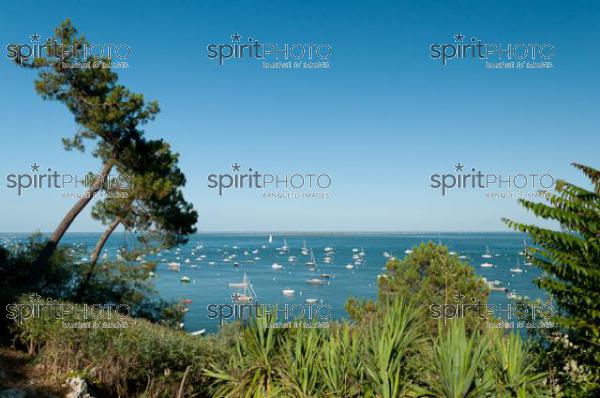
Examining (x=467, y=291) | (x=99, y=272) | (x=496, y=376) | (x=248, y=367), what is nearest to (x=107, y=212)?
(x=99, y=272)

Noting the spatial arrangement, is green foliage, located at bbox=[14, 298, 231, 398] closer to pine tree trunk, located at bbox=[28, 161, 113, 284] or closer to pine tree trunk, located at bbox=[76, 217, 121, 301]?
pine tree trunk, located at bbox=[28, 161, 113, 284]

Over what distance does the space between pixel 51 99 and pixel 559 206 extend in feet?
48.8

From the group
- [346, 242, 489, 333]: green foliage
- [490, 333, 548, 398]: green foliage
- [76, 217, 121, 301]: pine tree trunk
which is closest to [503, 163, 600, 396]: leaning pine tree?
[490, 333, 548, 398]: green foliage

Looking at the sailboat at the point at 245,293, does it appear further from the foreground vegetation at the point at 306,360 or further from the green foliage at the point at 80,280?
the foreground vegetation at the point at 306,360

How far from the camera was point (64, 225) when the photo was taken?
14516mm

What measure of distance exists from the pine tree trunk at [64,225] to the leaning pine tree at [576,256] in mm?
12705

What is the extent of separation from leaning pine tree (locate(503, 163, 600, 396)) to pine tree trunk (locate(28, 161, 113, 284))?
500 inches

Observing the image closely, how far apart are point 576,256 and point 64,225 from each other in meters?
14.0

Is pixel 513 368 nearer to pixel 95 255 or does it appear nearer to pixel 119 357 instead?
pixel 119 357

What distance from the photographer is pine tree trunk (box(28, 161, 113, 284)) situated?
13.6m

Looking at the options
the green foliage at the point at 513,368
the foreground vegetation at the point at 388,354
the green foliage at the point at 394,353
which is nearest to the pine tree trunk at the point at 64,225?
the foreground vegetation at the point at 388,354

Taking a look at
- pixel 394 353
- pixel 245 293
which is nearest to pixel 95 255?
pixel 394 353

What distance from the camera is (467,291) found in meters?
21.2

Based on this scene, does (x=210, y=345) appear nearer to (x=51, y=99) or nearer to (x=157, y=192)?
(x=157, y=192)
